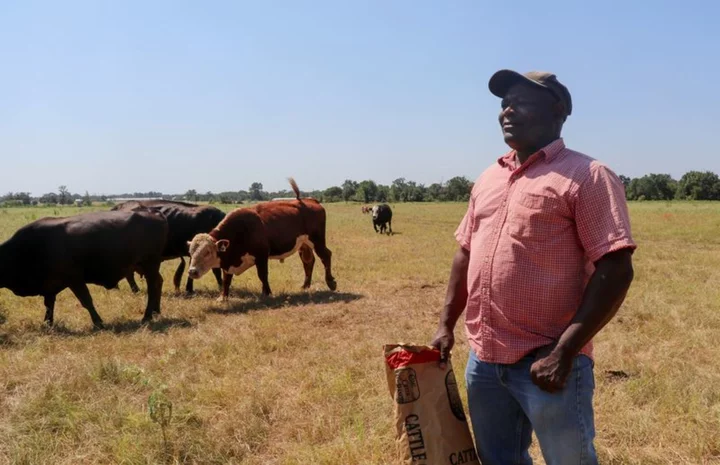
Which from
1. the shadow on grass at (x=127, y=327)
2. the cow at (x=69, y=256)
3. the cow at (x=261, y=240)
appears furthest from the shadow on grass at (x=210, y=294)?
the cow at (x=69, y=256)

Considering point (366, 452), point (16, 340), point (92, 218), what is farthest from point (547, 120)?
point (92, 218)

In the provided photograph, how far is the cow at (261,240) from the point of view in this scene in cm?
880

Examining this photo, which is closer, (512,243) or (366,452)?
(512,243)

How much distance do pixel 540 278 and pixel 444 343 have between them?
0.78m

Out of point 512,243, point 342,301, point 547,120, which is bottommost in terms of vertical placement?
point 342,301

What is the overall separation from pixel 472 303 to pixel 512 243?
383 mm

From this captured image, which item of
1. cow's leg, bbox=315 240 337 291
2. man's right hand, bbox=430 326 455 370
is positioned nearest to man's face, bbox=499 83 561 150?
man's right hand, bbox=430 326 455 370

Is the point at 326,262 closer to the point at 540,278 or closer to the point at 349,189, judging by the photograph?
the point at 540,278

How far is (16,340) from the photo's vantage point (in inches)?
247

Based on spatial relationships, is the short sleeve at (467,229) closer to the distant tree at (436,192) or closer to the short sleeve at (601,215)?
the short sleeve at (601,215)

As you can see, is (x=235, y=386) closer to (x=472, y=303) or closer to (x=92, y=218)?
(x=472, y=303)

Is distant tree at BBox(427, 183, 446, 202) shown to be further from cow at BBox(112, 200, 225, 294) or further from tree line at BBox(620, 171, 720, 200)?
cow at BBox(112, 200, 225, 294)

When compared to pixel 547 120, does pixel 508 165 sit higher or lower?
lower

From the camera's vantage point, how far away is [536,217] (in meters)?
2.08
